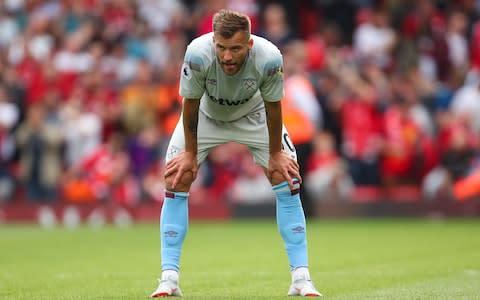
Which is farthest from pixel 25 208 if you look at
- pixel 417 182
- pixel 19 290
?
pixel 19 290

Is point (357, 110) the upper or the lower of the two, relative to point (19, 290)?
upper

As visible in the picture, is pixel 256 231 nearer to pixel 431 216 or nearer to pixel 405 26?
pixel 431 216

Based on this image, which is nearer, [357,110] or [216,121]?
[216,121]

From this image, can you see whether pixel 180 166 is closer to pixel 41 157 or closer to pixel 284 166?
pixel 284 166

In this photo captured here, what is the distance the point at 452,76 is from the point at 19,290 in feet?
43.2

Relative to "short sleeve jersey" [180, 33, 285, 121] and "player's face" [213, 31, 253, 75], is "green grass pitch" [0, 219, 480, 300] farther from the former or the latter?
"player's face" [213, 31, 253, 75]

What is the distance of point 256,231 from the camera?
51.0 feet

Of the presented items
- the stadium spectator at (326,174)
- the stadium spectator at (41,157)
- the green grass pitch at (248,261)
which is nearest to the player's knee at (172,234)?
the green grass pitch at (248,261)

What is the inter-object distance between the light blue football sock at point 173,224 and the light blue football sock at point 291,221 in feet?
2.35

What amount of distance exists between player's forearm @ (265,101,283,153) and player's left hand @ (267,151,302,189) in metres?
0.07

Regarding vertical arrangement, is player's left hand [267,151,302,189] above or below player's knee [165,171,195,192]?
above

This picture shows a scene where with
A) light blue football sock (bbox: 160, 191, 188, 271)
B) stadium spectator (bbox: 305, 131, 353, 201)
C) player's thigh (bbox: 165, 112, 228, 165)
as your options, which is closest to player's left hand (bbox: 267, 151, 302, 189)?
player's thigh (bbox: 165, 112, 228, 165)

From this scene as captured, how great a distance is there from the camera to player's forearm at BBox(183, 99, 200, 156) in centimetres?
734

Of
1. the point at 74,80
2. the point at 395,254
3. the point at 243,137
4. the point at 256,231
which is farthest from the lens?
the point at 74,80
